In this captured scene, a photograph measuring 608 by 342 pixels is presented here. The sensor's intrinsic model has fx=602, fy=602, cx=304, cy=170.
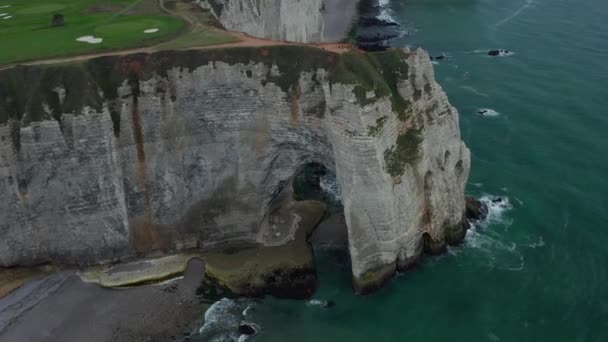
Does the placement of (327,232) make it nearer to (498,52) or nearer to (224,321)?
(224,321)

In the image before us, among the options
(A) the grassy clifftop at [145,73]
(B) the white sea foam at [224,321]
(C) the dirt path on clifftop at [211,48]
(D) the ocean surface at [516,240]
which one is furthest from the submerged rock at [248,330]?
(C) the dirt path on clifftop at [211,48]

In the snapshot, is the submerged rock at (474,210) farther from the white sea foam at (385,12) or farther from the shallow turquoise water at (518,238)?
the white sea foam at (385,12)

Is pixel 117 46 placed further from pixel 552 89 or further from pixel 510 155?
pixel 552 89

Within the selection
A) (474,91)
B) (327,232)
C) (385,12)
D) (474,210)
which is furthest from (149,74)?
(385,12)

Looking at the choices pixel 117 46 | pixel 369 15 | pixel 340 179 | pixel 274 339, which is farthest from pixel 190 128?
pixel 369 15

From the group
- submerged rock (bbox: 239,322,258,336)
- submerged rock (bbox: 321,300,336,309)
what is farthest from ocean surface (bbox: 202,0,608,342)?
submerged rock (bbox: 239,322,258,336)

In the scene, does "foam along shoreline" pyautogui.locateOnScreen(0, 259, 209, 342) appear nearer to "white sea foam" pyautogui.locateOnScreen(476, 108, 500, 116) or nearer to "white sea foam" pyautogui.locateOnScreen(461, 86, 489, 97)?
"white sea foam" pyautogui.locateOnScreen(476, 108, 500, 116)
